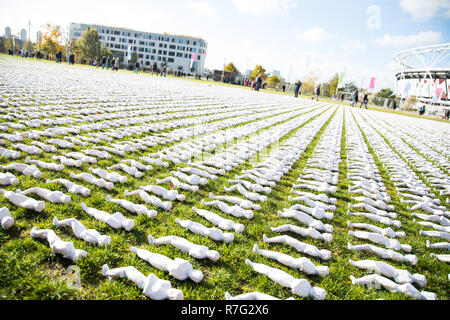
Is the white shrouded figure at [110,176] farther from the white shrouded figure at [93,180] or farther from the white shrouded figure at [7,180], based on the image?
the white shrouded figure at [7,180]

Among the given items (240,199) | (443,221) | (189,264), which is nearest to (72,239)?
(189,264)

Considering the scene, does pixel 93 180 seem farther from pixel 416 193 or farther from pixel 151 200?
pixel 416 193

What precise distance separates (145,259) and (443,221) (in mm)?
4716

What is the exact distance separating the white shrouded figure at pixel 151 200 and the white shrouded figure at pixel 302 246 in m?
1.34

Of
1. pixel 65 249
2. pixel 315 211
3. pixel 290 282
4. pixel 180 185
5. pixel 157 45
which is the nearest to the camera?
pixel 65 249

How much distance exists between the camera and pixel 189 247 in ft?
8.89

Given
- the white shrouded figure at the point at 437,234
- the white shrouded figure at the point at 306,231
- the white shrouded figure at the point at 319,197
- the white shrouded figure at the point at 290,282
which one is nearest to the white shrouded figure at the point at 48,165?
the white shrouded figure at the point at 290,282

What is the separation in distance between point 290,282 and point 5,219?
284cm

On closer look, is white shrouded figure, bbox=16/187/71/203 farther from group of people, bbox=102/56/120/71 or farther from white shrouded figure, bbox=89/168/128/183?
group of people, bbox=102/56/120/71

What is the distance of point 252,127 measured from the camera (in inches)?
396

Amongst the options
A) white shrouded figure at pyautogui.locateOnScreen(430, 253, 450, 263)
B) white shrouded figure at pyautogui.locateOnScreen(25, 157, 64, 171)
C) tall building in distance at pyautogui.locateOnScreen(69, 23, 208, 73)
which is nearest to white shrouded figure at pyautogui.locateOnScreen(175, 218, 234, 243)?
white shrouded figure at pyautogui.locateOnScreen(25, 157, 64, 171)

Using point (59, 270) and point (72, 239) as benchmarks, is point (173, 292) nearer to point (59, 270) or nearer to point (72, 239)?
point (59, 270)

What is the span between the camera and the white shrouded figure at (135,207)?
3217mm

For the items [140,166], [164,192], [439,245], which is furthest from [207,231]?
[439,245]
